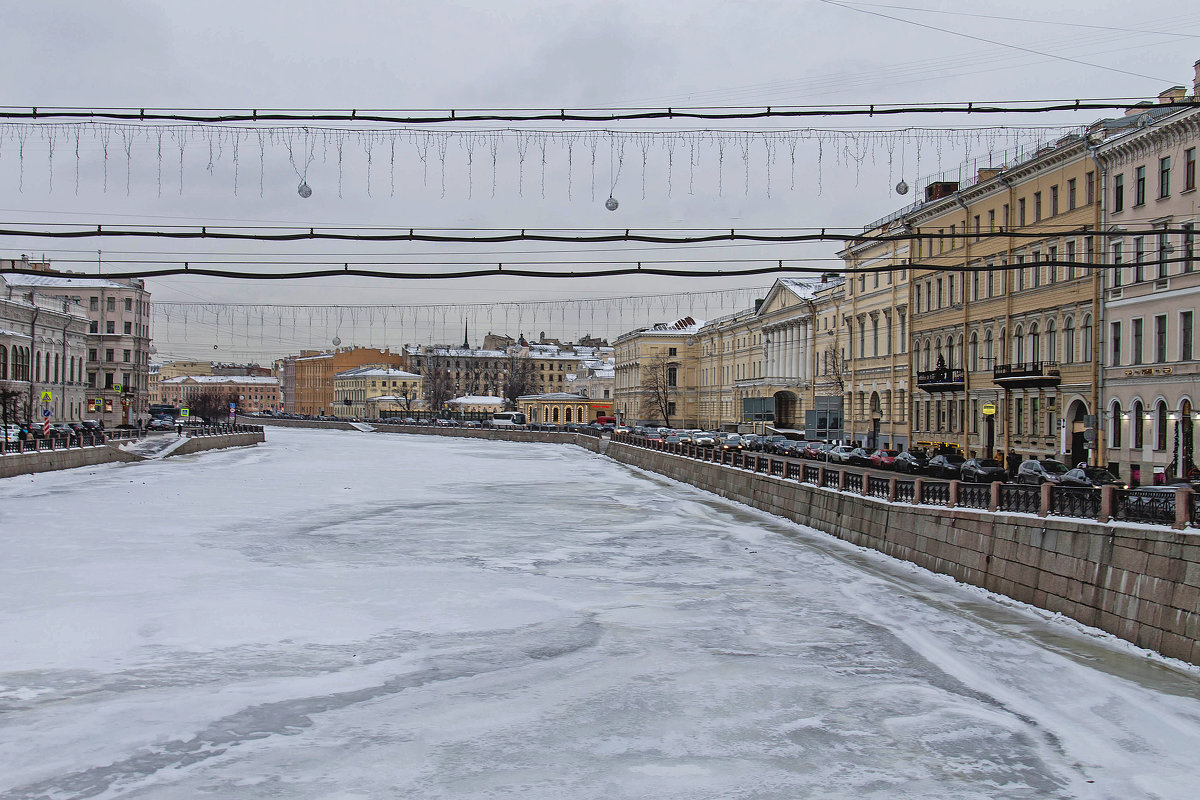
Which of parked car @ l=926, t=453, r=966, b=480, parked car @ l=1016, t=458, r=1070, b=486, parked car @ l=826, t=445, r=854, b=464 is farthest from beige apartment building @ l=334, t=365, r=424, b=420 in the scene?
parked car @ l=1016, t=458, r=1070, b=486

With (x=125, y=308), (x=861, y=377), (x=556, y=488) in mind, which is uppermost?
(x=125, y=308)

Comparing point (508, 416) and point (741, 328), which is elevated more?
point (741, 328)

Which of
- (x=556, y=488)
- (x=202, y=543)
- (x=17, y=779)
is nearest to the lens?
(x=17, y=779)

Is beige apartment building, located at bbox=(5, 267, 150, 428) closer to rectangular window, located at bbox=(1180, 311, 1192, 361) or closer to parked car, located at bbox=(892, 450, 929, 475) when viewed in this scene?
parked car, located at bbox=(892, 450, 929, 475)

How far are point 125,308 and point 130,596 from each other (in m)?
88.9

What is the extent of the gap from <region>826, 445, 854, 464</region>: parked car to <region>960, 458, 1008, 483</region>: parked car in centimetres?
1128

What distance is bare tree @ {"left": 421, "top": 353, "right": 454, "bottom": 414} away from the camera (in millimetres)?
172125

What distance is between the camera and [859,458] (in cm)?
4575

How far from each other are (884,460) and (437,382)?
13824 centimetres

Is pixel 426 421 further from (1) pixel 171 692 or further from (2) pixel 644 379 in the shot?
(1) pixel 171 692

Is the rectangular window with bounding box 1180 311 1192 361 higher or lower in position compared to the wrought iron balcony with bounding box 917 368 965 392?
higher

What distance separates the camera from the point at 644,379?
119938 millimetres

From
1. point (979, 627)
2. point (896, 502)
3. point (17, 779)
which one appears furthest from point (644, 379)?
point (17, 779)

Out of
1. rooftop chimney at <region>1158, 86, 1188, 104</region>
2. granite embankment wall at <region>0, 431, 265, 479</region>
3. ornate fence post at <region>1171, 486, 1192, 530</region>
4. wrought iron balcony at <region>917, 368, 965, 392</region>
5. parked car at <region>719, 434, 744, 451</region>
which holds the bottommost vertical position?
granite embankment wall at <region>0, 431, 265, 479</region>
